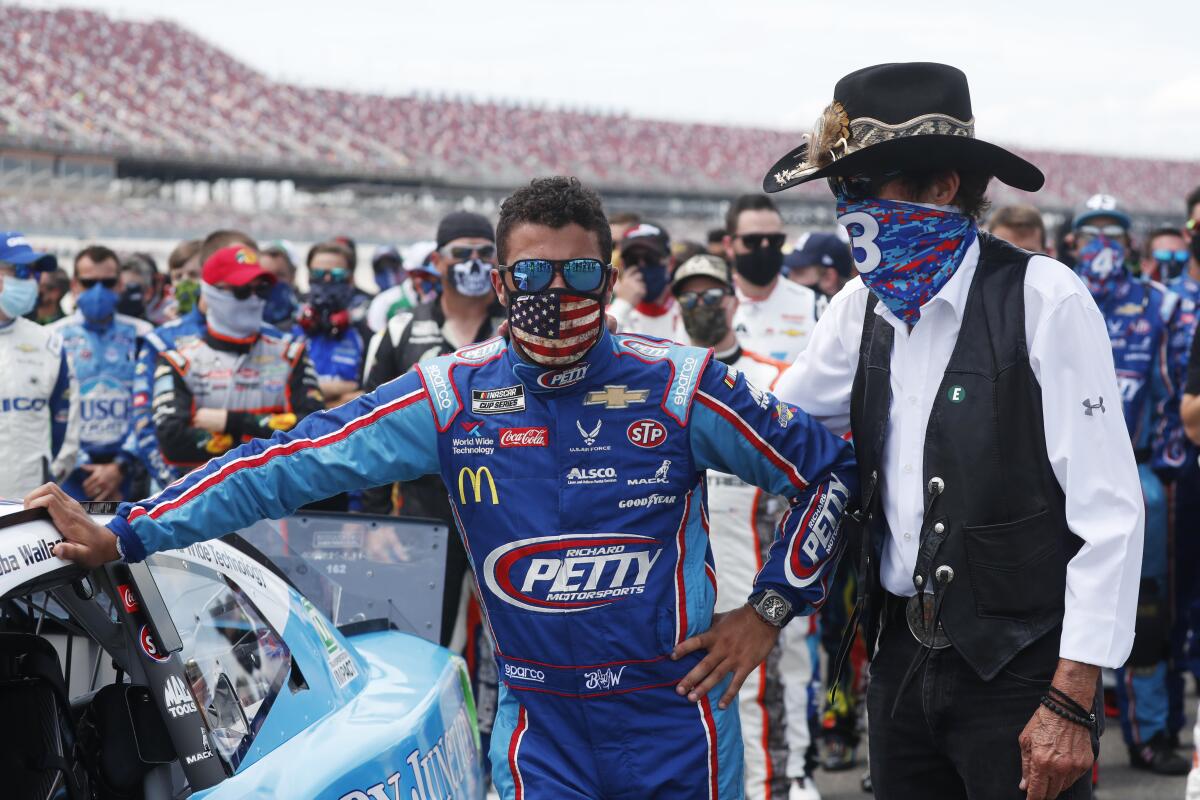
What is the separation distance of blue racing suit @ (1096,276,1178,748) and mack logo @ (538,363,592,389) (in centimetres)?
364

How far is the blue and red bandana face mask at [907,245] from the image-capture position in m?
2.66

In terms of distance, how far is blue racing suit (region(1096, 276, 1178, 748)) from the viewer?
595 cm

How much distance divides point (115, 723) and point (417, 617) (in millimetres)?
1560

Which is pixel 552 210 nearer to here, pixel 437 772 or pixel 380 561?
pixel 437 772

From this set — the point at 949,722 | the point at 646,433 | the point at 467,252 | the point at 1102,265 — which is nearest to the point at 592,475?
the point at 646,433

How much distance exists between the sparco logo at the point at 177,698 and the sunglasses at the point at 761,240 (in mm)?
4388

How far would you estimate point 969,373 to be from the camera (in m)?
2.57

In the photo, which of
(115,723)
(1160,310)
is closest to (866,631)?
(115,723)

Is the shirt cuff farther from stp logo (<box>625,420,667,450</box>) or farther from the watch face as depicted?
the watch face

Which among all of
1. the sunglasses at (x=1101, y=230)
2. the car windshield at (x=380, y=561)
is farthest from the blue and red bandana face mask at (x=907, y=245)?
the sunglasses at (x=1101, y=230)

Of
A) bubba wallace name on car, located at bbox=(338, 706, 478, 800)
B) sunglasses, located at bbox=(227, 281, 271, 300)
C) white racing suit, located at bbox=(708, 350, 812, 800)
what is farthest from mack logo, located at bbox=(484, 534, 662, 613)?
sunglasses, located at bbox=(227, 281, 271, 300)

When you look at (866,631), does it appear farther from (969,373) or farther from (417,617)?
(417,617)

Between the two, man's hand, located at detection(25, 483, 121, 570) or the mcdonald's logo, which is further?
the mcdonald's logo

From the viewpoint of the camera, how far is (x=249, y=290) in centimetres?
603
